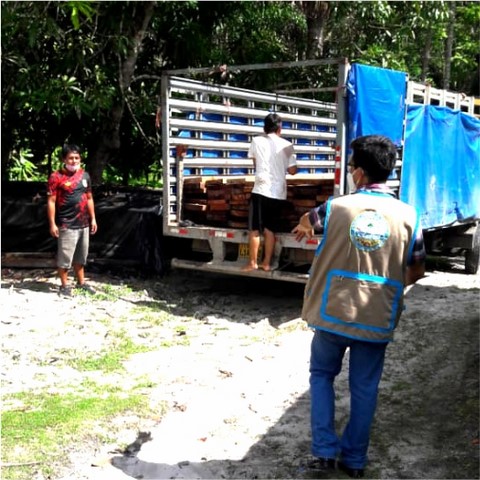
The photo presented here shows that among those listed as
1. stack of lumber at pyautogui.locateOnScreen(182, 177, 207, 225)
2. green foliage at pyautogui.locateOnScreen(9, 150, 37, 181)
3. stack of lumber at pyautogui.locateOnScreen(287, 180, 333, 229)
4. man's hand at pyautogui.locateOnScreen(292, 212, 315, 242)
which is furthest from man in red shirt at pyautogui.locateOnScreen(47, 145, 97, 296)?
green foliage at pyautogui.locateOnScreen(9, 150, 37, 181)

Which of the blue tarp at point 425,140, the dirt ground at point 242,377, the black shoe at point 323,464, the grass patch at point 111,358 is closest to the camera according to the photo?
the black shoe at point 323,464

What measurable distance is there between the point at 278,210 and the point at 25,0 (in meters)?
3.99

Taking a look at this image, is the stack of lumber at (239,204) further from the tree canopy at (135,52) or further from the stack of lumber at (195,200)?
the tree canopy at (135,52)

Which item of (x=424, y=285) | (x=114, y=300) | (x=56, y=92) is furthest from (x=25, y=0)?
(x=424, y=285)

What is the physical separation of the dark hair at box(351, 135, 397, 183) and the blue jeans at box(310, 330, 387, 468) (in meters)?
0.90

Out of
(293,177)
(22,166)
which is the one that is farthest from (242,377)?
(22,166)

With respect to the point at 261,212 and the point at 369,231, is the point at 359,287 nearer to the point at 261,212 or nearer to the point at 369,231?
the point at 369,231

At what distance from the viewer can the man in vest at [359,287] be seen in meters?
3.54

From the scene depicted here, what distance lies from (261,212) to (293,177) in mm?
1705

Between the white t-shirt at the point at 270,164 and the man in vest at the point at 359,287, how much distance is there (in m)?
3.41

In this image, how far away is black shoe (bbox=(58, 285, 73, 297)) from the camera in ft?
24.9

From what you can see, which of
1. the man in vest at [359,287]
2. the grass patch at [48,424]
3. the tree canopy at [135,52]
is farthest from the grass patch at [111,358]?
the tree canopy at [135,52]

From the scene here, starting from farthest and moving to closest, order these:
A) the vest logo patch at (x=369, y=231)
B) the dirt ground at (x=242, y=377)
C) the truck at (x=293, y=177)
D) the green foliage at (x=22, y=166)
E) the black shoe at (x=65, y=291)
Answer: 1. the green foliage at (x=22, y=166)
2. the black shoe at (x=65, y=291)
3. the truck at (x=293, y=177)
4. the dirt ground at (x=242, y=377)
5. the vest logo patch at (x=369, y=231)

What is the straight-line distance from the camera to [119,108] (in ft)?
33.2
